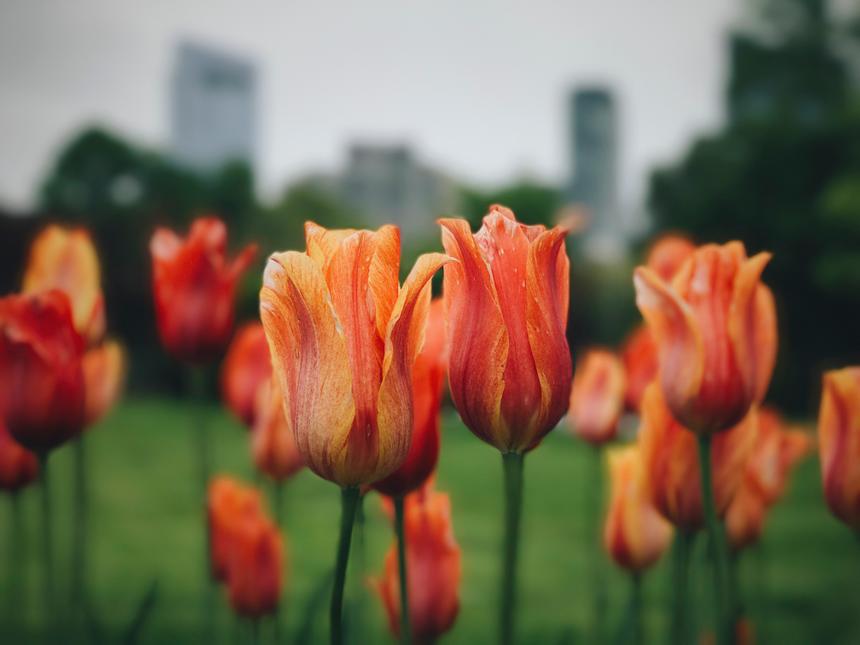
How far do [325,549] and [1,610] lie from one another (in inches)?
120

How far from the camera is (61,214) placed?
21.6 metres

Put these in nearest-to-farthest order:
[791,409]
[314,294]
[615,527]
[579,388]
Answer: [314,294], [615,527], [579,388], [791,409]

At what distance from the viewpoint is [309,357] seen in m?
0.71

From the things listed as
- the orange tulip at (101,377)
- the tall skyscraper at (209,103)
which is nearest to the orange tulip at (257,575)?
the orange tulip at (101,377)

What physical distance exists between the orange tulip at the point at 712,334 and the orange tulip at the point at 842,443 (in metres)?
0.09

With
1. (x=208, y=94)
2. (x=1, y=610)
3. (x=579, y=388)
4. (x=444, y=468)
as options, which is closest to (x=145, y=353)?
(x=444, y=468)

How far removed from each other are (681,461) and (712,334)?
149mm

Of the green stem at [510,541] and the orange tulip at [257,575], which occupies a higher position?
the green stem at [510,541]

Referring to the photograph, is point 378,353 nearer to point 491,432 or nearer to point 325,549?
point 491,432

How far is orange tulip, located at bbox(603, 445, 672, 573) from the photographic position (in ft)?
4.07

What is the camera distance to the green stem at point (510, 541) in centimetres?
71

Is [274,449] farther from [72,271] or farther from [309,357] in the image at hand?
[309,357]

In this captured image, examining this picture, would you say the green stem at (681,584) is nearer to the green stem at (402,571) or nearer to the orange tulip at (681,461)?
the orange tulip at (681,461)

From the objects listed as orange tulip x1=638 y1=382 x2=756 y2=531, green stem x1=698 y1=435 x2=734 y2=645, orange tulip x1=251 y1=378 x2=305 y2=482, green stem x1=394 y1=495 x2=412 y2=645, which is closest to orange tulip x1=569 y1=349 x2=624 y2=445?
orange tulip x1=251 y1=378 x2=305 y2=482
